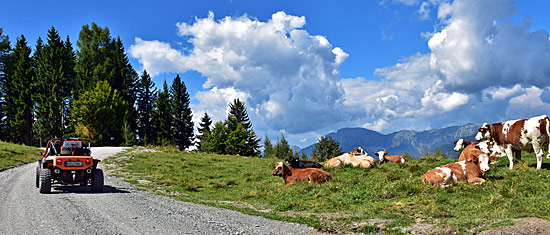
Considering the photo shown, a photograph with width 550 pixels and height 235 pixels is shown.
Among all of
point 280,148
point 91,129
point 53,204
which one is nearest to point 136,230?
point 53,204

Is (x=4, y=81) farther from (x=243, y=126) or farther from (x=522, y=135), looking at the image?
(x=522, y=135)

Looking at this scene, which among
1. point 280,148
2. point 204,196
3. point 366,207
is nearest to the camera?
point 366,207

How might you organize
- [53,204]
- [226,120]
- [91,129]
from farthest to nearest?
[226,120], [91,129], [53,204]

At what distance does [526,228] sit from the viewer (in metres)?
6.20

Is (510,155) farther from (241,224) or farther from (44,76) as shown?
(44,76)

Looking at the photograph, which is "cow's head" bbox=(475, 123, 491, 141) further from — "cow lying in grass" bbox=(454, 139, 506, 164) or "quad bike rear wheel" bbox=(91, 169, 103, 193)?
"quad bike rear wheel" bbox=(91, 169, 103, 193)

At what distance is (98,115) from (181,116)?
956 inches

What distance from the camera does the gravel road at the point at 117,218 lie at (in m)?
8.16

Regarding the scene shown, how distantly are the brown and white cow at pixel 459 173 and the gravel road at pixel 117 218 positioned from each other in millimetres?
5435

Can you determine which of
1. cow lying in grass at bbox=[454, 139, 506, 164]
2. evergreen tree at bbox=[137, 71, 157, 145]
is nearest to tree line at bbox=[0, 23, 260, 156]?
evergreen tree at bbox=[137, 71, 157, 145]

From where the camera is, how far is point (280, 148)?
87.1 meters

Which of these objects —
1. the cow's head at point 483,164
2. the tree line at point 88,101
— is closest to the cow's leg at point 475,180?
the cow's head at point 483,164

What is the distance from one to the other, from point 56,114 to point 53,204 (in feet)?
191

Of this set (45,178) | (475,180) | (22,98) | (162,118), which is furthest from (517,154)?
(22,98)
